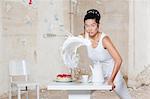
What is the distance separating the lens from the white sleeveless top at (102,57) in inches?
110

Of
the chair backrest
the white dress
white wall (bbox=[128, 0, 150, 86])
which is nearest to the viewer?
the white dress

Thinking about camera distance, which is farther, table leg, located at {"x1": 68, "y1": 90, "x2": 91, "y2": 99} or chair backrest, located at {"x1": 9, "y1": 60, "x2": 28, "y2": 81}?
chair backrest, located at {"x1": 9, "y1": 60, "x2": 28, "y2": 81}

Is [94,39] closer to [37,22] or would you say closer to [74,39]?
[74,39]

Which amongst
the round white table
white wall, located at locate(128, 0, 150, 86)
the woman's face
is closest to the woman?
the woman's face

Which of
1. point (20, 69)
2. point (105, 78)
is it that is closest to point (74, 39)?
point (105, 78)

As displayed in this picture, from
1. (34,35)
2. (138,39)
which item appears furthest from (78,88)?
(138,39)

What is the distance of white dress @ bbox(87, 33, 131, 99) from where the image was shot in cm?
279

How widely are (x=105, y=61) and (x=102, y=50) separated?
15 cm

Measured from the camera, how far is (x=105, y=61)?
9.56 feet

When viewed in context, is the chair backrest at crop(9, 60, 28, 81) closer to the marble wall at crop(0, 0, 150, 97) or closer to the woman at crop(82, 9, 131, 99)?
the marble wall at crop(0, 0, 150, 97)

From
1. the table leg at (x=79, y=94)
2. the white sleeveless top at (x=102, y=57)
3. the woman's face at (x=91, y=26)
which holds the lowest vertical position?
the table leg at (x=79, y=94)

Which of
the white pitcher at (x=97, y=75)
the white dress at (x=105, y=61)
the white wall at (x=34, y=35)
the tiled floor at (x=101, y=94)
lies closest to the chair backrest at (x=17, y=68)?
the white wall at (x=34, y=35)

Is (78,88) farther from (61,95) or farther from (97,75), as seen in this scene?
(61,95)

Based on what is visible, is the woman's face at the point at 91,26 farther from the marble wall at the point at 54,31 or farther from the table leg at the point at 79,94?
the marble wall at the point at 54,31
